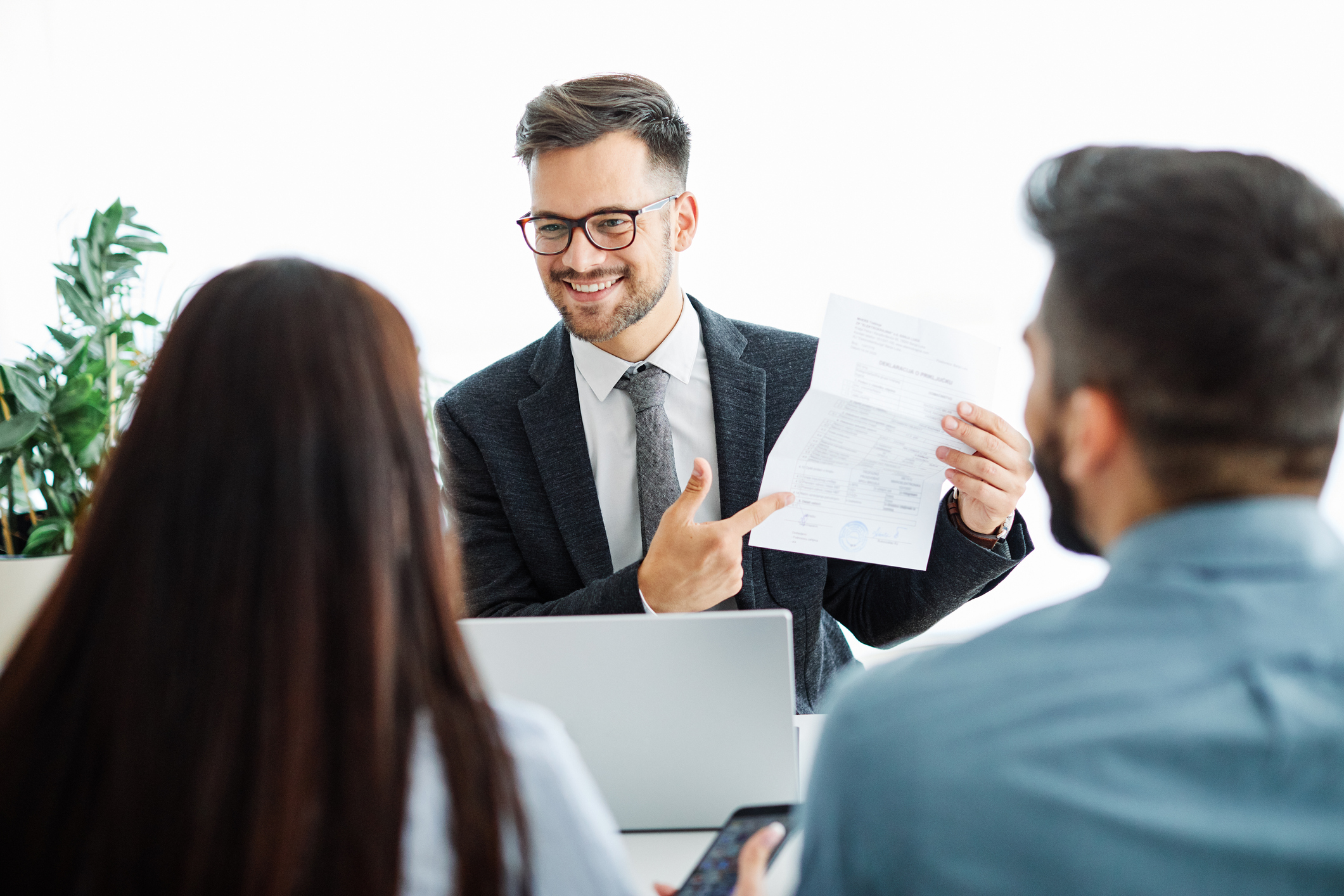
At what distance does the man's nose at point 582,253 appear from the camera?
1.72 meters

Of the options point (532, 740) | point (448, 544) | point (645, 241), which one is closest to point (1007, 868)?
point (532, 740)

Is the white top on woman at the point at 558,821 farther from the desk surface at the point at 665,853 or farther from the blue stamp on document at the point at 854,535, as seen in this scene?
the blue stamp on document at the point at 854,535

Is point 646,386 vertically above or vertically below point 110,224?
below

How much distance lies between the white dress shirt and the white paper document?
30cm

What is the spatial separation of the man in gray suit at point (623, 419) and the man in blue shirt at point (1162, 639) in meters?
0.93

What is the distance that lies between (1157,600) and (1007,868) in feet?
0.67

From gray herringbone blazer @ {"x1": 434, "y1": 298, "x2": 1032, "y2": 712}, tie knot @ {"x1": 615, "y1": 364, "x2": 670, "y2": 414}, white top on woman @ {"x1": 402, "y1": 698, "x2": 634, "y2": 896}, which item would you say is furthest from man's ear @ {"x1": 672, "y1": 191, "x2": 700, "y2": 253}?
white top on woman @ {"x1": 402, "y1": 698, "x2": 634, "y2": 896}

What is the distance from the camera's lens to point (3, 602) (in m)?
1.56

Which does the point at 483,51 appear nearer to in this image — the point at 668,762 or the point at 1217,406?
the point at 668,762

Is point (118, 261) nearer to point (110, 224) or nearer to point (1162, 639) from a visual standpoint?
point (110, 224)

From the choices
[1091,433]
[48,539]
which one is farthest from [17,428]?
[1091,433]

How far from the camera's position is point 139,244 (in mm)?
1931

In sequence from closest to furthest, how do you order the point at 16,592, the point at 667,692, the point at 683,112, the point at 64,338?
the point at 667,692, the point at 16,592, the point at 64,338, the point at 683,112

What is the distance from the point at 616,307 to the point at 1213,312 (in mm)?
1219
